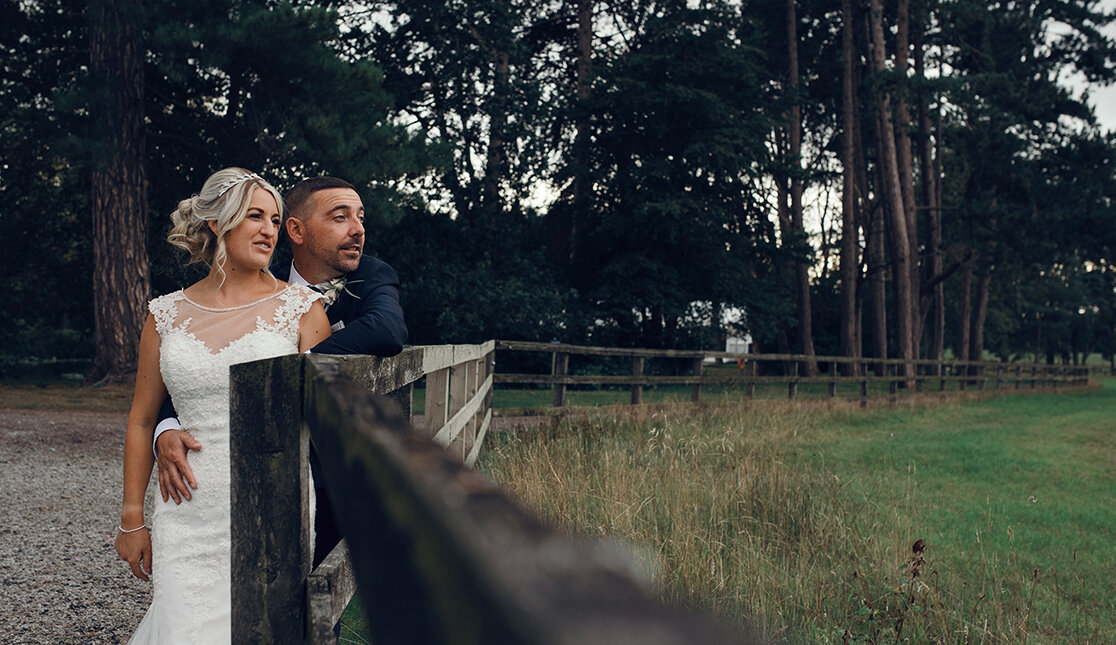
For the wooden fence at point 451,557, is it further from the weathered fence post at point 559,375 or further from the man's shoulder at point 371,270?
the weathered fence post at point 559,375

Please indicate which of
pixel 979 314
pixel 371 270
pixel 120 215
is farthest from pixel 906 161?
pixel 371 270

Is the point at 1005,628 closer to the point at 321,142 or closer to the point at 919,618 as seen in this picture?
the point at 919,618

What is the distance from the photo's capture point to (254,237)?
2.51 m

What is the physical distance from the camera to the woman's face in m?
2.48

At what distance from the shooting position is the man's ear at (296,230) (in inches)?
114

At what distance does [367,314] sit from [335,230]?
58 centimetres

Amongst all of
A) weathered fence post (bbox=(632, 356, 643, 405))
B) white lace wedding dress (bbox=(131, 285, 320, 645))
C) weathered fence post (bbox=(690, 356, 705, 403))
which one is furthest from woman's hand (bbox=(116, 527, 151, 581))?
weathered fence post (bbox=(690, 356, 705, 403))

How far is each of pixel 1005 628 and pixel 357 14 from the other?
21.4m

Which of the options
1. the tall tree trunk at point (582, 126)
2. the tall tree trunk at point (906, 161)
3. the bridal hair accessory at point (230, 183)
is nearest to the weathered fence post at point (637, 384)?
the bridal hair accessory at point (230, 183)

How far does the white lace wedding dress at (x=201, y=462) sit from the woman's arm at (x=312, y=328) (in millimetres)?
27

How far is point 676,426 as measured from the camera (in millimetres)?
8625

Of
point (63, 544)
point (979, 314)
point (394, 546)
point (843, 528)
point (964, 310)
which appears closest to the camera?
point (394, 546)

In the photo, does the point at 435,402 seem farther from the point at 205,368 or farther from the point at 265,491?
the point at 265,491

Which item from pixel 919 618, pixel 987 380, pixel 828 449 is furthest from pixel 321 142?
pixel 987 380
